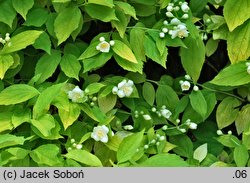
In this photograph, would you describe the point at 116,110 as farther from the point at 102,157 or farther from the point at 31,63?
the point at 31,63

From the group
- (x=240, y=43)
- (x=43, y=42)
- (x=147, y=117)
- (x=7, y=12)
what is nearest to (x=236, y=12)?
(x=240, y=43)

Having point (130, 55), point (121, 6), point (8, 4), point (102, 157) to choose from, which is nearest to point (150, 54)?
point (130, 55)

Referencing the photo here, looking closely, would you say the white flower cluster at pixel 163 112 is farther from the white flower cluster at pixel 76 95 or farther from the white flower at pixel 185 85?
the white flower cluster at pixel 76 95

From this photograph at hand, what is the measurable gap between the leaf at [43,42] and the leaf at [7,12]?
5.8 inches

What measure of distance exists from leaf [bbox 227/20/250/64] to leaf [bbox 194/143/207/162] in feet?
1.36

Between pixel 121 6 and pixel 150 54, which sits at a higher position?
pixel 121 6

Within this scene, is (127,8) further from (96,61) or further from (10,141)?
(10,141)

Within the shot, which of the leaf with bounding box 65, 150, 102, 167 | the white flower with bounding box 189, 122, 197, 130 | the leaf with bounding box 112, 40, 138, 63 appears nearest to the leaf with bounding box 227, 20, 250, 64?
the white flower with bounding box 189, 122, 197, 130

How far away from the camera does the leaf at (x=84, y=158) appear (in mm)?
2219

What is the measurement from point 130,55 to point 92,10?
262 mm

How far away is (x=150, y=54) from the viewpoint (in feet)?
8.13

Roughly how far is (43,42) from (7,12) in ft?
0.67

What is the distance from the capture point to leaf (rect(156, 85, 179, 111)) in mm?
2650

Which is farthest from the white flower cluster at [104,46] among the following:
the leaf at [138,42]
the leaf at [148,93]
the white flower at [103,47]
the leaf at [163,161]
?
the leaf at [163,161]
